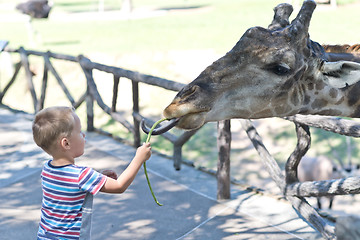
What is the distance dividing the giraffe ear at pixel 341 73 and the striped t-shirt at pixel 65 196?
1.50 meters

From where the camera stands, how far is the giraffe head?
9.33 feet

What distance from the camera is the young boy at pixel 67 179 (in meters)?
2.64

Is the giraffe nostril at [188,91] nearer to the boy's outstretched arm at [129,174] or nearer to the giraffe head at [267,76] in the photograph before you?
the giraffe head at [267,76]

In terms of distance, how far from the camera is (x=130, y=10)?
99.0ft

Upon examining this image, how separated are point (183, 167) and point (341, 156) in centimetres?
360

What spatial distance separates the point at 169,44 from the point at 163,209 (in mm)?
12413

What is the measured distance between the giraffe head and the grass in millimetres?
5156

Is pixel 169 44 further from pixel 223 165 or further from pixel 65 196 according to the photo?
pixel 65 196

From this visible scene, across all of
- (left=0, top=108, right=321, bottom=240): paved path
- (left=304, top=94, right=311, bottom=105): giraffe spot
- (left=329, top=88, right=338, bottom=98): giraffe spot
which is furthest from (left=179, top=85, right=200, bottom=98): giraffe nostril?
(left=0, top=108, right=321, bottom=240): paved path

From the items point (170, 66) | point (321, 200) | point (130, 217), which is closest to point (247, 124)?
point (130, 217)

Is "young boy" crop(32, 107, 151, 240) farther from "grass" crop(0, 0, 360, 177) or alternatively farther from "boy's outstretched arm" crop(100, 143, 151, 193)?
"grass" crop(0, 0, 360, 177)

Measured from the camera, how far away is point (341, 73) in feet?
9.44

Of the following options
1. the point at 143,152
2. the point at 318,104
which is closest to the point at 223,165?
the point at 318,104

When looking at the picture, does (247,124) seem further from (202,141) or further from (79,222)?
(202,141)
